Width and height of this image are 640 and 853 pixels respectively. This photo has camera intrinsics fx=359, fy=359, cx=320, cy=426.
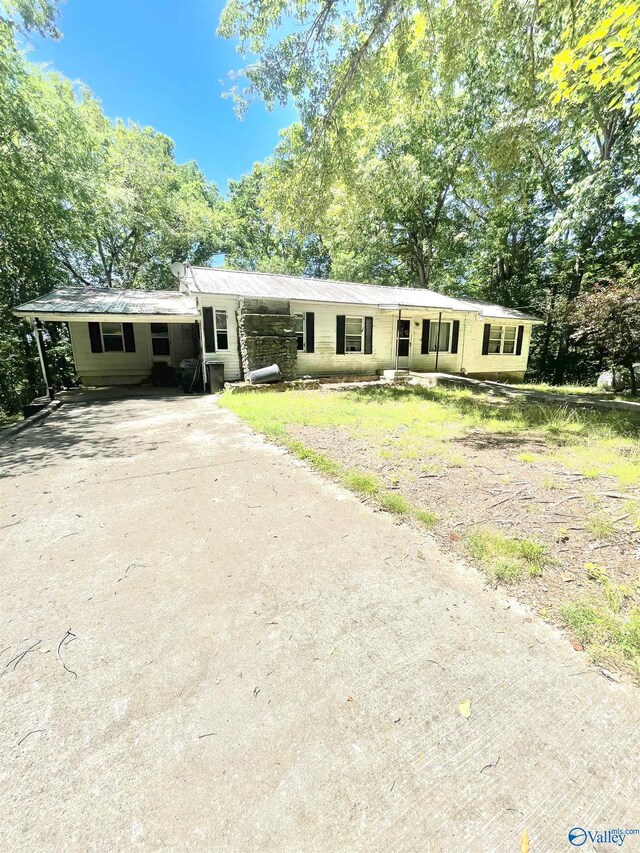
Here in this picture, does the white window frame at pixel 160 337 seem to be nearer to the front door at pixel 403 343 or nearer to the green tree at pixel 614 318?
the front door at pixel 403 343

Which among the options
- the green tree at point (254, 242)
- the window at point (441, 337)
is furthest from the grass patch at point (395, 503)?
the green tree at point (254, 242)

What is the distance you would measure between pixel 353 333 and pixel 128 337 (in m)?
8.37

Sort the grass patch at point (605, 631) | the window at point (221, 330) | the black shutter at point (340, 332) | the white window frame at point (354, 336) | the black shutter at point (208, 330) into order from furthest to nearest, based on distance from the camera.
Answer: the white window frame at point (354, 336), the black shutter at point (340, 332), the window at point (221, 330), the black shutter at point (208, 330), the grass patch at point (605, 631)

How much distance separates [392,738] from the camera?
151cm

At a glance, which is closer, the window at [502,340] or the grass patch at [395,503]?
the grass patch at [395,503]

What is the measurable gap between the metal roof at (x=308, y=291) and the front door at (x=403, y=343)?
2.97 ft

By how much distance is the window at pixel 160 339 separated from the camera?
1351 centimetres

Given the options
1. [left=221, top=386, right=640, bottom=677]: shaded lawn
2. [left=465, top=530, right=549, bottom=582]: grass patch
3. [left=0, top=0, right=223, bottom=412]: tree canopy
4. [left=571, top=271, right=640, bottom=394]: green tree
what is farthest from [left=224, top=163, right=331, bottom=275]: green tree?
[left=465, top=530, right=549, bottom=582]: grass patch

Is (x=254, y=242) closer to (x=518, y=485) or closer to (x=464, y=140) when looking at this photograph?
(x=464, y=140)

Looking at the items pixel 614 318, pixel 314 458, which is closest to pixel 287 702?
pixel 314 458

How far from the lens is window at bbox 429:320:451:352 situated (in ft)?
50.1

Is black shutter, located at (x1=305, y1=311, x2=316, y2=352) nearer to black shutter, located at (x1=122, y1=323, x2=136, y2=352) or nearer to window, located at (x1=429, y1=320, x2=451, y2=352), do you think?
window, located at (x1=429, y1=320, x2=451, y2=352)

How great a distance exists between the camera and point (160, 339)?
1371 centimetres

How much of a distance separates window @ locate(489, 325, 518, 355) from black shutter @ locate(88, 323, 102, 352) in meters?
15.9
